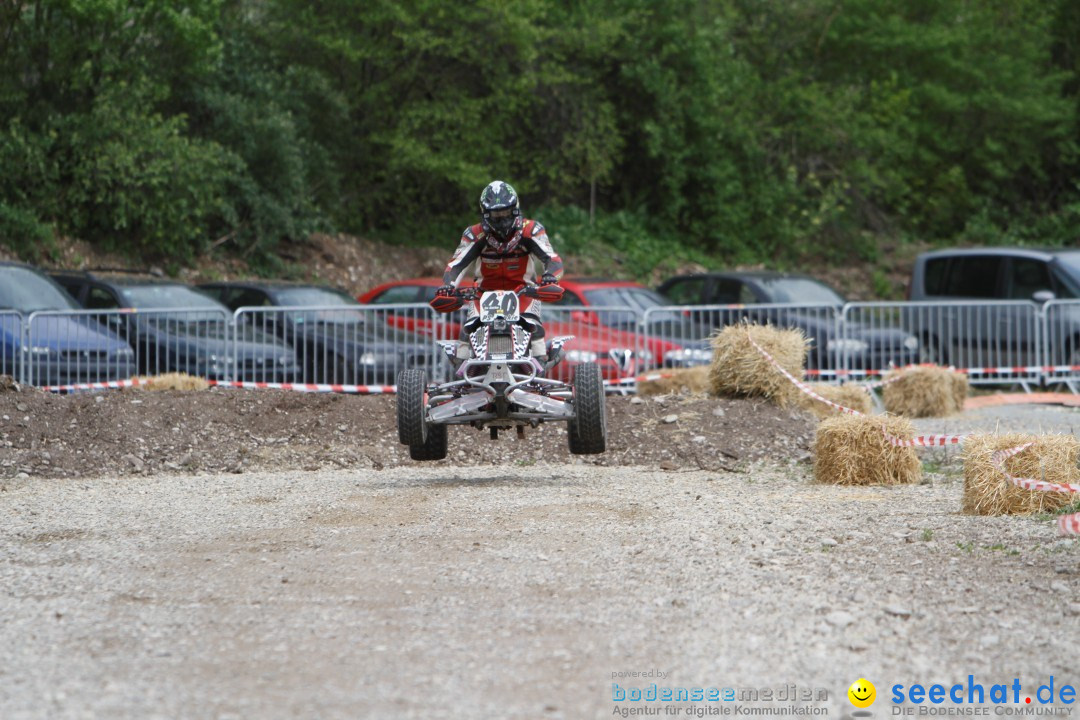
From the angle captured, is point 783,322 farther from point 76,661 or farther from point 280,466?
point 76,661

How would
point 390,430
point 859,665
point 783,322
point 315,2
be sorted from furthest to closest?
point 315,2
point 783,322
point 390,430
point 859,665

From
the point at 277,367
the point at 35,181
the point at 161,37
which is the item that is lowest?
the point at 277,367

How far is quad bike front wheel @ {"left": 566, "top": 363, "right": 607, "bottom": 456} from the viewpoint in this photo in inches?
417

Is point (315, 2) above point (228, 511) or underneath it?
above

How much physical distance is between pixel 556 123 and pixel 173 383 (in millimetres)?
19606

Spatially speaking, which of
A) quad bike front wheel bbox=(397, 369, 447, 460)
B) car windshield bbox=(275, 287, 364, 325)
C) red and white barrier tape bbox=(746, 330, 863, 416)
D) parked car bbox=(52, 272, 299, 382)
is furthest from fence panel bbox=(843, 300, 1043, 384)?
quad bike front wheel bbox=(397, 369, 447, 460)

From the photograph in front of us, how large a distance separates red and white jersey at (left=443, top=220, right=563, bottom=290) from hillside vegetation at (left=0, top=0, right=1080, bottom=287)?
52.5 feet

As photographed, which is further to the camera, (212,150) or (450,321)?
(212,150)

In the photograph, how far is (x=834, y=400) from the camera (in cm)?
1505

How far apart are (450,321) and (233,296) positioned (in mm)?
4389

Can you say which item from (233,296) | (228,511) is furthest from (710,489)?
(233,296)

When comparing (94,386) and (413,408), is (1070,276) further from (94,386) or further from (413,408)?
A: (94,386)

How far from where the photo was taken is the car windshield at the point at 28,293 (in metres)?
17.5

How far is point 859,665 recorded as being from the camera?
5.47m
